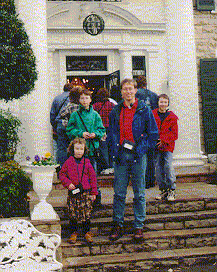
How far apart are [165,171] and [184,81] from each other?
3169mm

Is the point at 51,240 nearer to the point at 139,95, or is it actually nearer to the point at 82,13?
the point at 139,95

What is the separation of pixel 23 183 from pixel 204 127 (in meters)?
5.45

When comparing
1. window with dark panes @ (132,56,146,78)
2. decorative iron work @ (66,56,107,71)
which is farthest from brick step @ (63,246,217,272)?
decorative iron work @ (66,56,107,71)

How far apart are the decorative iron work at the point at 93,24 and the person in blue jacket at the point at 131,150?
425cm

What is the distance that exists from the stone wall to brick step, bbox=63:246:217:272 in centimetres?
510

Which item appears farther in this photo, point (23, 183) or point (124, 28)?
point (124, 28)

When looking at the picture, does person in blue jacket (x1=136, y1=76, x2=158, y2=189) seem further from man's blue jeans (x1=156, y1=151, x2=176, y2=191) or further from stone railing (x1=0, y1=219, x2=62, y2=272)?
stone railing (x1=0, y1=219, x2=62, y2=272)

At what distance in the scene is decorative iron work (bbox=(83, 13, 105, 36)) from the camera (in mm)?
9086

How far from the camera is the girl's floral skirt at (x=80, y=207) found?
5094mm

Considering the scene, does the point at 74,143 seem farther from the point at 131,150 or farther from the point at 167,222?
the point at 167,222

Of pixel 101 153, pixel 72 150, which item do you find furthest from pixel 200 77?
pixel 72 150

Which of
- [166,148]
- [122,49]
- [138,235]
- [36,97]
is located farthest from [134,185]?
[122,49]

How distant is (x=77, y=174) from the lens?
5.17 metres

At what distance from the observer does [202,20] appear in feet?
32.9
